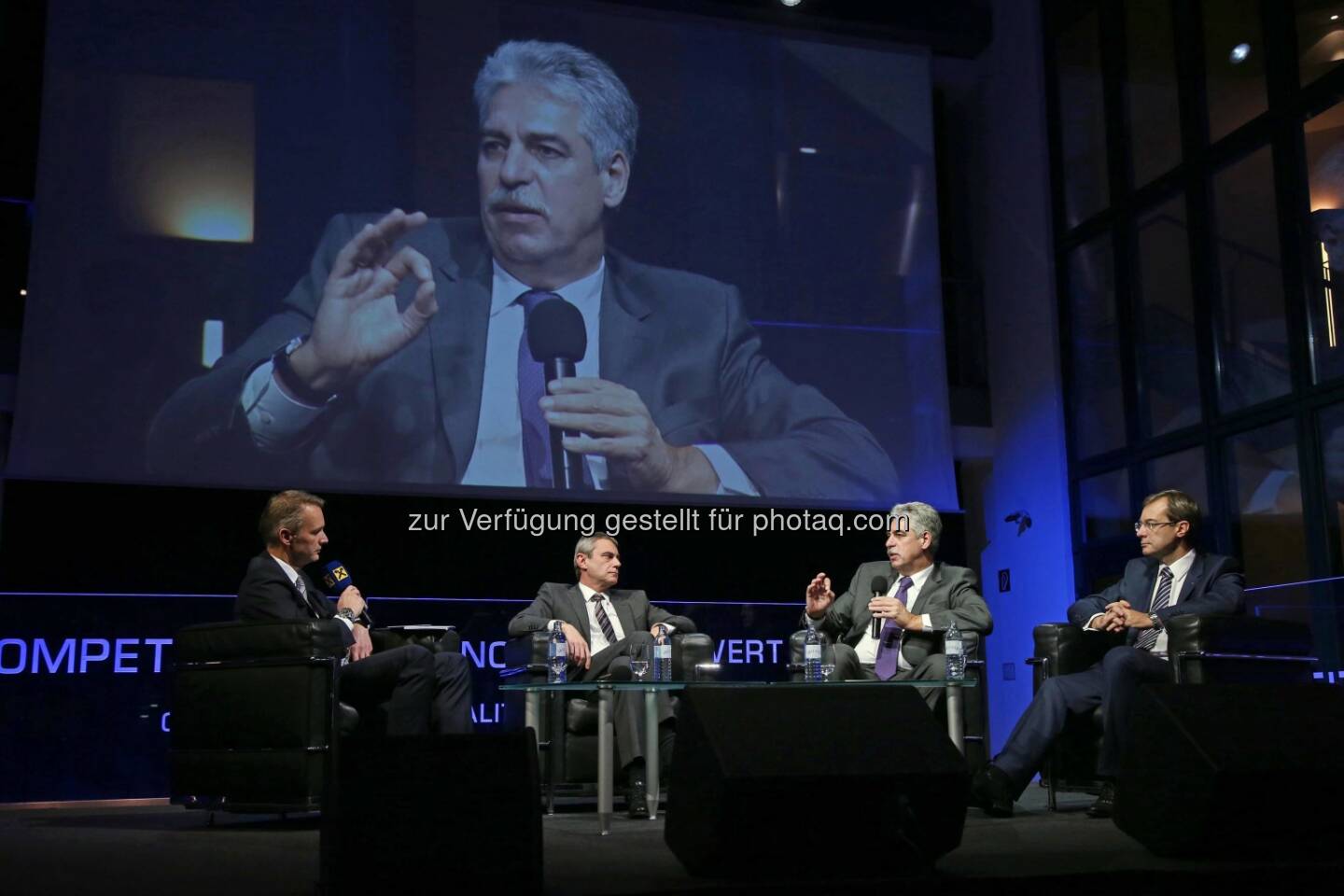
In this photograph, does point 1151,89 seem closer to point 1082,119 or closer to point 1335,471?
point 1082,119

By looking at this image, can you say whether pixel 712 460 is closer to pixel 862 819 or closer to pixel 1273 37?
pixel 1273 37

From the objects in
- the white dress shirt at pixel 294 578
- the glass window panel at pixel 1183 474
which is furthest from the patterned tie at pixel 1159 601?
the white dress shirt at pixel 294 578

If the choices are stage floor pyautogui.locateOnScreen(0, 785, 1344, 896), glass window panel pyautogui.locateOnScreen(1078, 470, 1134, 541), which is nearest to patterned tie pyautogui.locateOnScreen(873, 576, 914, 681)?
stage floor pyautogui.locateOnScreen(0, 785, 1344, 896)

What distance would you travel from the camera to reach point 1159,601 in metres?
4.61

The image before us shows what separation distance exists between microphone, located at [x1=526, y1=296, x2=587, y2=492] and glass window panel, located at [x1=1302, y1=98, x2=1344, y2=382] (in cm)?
358

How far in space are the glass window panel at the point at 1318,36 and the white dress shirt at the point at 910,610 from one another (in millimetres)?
3177

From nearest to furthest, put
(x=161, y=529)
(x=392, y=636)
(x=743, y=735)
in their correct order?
(x=743, y=735), (x=392, y=636), (x=161, y=529)

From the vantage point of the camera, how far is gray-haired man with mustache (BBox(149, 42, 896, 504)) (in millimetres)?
6559

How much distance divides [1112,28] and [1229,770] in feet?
19.8

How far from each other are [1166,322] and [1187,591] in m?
3.01

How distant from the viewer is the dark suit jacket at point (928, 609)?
4.59 meters

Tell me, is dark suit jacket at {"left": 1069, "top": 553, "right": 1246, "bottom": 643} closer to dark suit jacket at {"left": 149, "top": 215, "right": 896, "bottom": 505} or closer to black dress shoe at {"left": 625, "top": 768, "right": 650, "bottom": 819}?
black dress shoe at {"left": 625, "top": 768, "right": 650, "bottom": 819}

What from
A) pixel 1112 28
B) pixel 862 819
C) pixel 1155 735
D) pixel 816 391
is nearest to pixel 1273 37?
pixel 1112 28

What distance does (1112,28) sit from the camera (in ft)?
25.1
